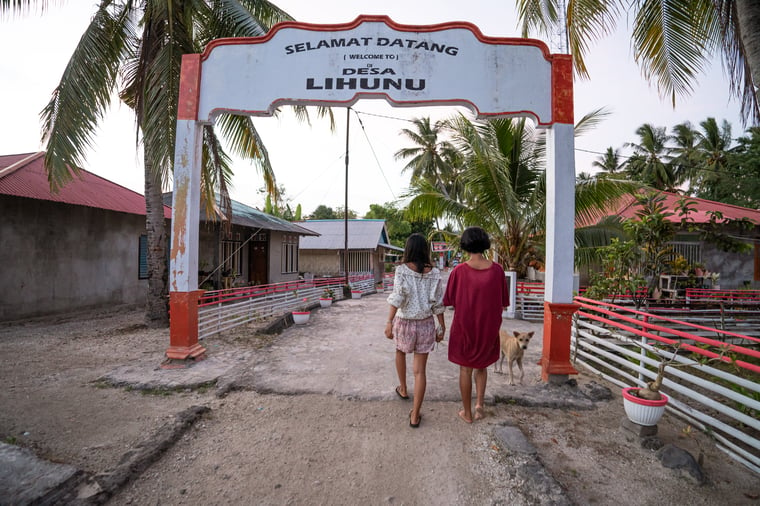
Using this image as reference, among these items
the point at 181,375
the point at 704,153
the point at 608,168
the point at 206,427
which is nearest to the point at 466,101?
the point at 206,427

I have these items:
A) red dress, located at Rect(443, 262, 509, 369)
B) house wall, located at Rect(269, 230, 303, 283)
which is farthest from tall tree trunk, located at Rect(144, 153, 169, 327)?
house wall, located at Rect(269, 230, 303, 283)

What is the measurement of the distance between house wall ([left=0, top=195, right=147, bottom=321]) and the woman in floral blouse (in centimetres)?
897

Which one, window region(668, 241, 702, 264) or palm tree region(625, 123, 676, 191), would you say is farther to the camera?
palm tree region(625, 123, 676, 191)

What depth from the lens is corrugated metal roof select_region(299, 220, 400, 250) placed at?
21281mm

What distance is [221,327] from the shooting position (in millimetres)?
6562

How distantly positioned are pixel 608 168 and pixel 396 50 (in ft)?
112

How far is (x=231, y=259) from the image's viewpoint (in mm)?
13203

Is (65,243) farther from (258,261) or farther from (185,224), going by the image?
(258,261)

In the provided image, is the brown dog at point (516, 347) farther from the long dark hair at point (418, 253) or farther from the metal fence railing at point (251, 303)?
the metal fence railing at point (251, 303)

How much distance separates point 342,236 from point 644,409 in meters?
19.8

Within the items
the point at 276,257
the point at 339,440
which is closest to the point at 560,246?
the point at 339,440

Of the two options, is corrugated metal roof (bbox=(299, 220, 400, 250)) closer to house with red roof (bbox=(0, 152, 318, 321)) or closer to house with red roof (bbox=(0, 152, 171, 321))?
house with red roof (bbox=(0, 152, 318, 321))

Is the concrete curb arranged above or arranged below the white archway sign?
below

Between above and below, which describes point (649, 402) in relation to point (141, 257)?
below
